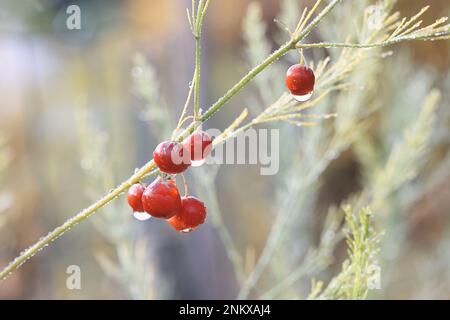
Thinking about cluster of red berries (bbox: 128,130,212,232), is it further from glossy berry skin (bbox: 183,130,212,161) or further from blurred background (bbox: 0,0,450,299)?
blurred background (bbox: 0,0,450,299)

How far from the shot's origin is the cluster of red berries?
39cm

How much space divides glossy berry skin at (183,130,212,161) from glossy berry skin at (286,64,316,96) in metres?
0.09

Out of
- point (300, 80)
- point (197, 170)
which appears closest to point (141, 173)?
point (300, 80)

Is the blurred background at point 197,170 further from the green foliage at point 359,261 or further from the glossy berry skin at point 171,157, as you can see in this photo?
the glossy berry skin at point 171,157

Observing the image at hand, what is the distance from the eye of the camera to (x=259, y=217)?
2.71 m

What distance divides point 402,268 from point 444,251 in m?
0.92

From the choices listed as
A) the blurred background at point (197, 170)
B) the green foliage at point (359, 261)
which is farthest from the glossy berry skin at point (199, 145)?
the blurred background at point (197, 170)

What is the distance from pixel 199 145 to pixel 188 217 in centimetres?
8

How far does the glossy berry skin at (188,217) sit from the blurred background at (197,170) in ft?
1.22

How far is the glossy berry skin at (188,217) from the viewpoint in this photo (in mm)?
452

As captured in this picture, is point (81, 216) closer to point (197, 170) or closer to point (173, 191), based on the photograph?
point (173, 191)

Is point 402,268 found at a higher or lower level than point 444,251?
higher

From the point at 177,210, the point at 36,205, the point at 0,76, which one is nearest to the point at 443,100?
the point at 177,210
